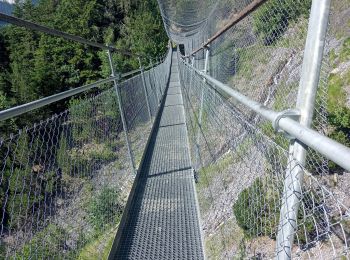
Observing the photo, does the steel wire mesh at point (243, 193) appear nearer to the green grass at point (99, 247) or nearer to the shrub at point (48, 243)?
the green grass at point (99, 247)

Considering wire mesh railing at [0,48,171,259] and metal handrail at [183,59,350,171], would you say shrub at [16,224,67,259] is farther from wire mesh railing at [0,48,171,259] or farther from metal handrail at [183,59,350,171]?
metal handrail at [183,59,350,171]

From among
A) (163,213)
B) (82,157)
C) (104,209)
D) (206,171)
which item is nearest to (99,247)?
(104,209)

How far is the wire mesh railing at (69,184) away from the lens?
198 cm

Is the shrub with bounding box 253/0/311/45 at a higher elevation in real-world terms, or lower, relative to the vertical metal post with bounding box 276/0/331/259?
higher

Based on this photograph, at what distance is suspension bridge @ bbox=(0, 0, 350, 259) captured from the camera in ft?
4.89

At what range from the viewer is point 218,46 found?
5.20m

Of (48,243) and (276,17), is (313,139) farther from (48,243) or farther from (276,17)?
(276,17)

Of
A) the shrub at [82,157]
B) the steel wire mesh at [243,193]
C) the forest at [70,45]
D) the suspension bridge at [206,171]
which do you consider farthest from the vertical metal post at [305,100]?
the forest at [70,45]

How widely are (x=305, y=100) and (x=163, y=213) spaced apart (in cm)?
247

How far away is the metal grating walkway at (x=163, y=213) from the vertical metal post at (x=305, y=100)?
69.1 inches

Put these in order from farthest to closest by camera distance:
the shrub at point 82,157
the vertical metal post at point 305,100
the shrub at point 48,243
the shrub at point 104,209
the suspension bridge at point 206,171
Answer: the shrub at point 104,209 < the shrub at point 82,157 < the shrub at point 48,243 < the suspension bridge at point 206,171 < the vertical metal post at point 305,100

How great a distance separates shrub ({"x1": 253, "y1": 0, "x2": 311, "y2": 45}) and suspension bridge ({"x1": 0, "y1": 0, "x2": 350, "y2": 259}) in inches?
0.5

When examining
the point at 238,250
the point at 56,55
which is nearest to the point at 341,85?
the point at 238,250

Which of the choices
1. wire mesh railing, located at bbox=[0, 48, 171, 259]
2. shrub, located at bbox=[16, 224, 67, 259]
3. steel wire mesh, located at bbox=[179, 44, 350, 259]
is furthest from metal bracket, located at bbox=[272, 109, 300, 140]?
shrub, located at bbox=[16, 224, 67, 259]
